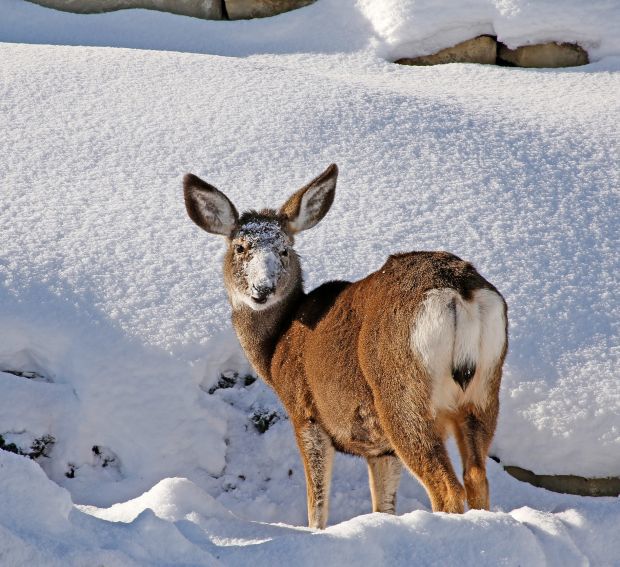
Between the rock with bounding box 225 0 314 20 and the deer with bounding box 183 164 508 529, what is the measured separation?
5503mm

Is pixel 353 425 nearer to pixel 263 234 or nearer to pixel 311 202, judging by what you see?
→ pixel 263 234

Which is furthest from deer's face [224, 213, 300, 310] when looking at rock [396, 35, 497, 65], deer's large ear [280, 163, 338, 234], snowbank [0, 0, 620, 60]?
snowbank [0, 0, 620, 60]

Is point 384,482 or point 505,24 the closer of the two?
point 384,482

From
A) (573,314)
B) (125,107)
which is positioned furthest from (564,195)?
(125,107)

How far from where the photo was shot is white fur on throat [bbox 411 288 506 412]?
3.87 meters

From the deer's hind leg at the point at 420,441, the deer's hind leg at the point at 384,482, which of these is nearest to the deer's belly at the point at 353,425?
the deer's hind leg at the point at 384,482

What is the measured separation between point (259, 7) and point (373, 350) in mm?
6904

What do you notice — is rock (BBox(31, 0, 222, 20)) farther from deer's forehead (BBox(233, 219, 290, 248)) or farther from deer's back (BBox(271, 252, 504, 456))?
deer's back (BBox(271, 252, 504, 456))

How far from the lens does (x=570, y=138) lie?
744 cm

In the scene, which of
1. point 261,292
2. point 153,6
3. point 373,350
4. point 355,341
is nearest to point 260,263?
point 261,292

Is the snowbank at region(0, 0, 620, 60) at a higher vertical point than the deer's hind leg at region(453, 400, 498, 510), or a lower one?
higher

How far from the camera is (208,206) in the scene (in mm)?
5184

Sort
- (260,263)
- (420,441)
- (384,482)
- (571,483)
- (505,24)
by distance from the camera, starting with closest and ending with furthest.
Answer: (420,441) → (384,482) → (260,263) → (571,483) → (505,24)

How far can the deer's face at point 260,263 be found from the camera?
15.9ft
